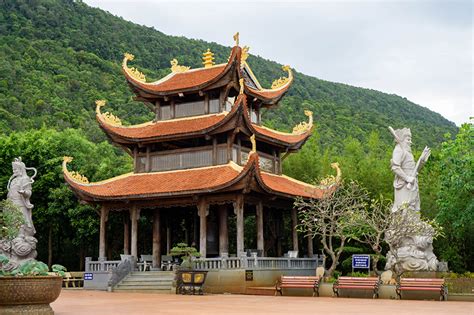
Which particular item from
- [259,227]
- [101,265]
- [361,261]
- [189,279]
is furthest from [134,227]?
[361,261]

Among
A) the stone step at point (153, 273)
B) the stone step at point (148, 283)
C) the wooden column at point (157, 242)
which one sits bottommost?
the stone step at point (148, 283)

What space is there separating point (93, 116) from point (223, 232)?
3993 cm

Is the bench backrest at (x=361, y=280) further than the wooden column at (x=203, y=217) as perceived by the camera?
No

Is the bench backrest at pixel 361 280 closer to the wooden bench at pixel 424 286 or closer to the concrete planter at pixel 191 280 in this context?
the wooden bench at pixel 424 286

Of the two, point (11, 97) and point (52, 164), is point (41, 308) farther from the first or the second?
point (11, 97)

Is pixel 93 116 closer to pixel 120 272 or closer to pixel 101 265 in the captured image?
pixel 101 265

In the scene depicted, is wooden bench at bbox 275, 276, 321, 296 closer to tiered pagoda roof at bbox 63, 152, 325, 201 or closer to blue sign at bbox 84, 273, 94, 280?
tiered pagoda roof at bbox 63, 152, 325, 201

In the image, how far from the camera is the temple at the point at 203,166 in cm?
2645

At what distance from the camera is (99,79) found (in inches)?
2753

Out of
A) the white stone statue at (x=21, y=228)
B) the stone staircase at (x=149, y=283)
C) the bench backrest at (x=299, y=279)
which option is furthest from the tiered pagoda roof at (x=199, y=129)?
the bench backrest at (x=299, y=279)

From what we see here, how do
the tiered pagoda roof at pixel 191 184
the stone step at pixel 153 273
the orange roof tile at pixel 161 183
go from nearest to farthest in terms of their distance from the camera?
1. the tiered pagoda roof at pixel 191 184
2. the stone step at pixel 153 273
3. the orange roof tile at pixel 161 183

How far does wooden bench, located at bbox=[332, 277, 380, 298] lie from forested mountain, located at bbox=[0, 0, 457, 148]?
3289 cm

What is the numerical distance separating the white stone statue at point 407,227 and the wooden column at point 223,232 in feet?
24.1

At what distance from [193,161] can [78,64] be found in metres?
48.2
